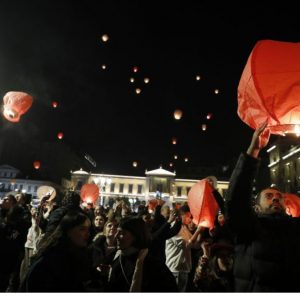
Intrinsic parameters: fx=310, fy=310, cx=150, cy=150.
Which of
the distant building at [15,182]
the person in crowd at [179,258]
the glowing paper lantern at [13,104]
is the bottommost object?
the person in crowd at [179,258]

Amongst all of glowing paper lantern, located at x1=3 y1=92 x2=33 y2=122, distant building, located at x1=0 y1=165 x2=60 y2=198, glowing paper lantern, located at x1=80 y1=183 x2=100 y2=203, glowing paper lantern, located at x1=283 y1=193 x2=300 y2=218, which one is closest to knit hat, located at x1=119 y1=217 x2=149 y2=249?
glowing paper lantern, located at x1=283 y1=193 x2=300 y2=218

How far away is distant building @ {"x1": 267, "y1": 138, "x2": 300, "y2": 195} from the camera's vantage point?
51.6 metres

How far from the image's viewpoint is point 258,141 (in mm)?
2068

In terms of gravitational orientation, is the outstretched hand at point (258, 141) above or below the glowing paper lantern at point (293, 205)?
below

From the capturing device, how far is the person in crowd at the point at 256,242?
193cm

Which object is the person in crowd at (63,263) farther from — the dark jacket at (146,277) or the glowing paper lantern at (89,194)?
the glowing paper lantern at (89,194)

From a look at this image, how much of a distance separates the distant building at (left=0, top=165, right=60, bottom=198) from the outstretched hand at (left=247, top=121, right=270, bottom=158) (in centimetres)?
7184

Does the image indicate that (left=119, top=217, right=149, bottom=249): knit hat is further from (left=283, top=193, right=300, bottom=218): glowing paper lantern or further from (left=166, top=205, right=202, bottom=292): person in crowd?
(left=283, top=193, right=300, bottom=218): glowing paper lantern

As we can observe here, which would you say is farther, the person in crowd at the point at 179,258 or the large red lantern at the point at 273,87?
the person in crowd at the point at 179,258

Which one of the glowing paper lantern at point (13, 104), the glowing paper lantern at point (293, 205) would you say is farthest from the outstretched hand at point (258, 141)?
the glowing paper lantern at point (13, 104)

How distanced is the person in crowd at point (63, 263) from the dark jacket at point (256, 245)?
4.44ft

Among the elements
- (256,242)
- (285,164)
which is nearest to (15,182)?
(285,164)

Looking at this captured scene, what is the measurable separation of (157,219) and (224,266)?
3433mm

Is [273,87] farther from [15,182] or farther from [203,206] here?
[15,182]
